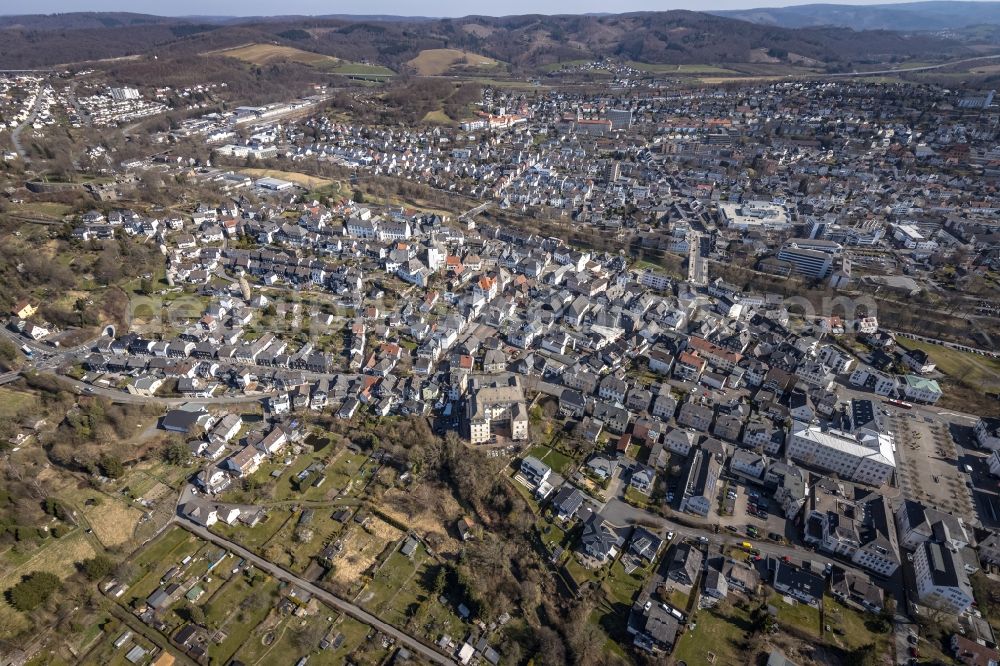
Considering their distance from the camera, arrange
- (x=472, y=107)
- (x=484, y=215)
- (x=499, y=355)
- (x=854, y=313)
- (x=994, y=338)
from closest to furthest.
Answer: (x=499, y=355) < (x=994, y=338) < (x=854, y=313) < (x=484, y=215) < (x=472, y=107)

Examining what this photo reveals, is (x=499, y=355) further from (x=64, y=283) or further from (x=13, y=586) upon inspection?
(x=64, y=283)

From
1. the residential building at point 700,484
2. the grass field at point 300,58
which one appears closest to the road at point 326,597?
the residential building at point 700,484

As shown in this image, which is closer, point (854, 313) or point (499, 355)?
point (499, 355)

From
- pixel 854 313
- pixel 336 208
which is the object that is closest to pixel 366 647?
pixel 854 313

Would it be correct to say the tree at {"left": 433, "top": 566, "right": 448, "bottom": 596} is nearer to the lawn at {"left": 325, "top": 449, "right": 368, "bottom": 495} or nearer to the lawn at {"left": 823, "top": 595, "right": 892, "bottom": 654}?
the lawn at {"left": 325, "top": 449, "right": 368, "bottom": 495}

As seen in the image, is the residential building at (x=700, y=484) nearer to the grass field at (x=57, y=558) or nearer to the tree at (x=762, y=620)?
the tree at (x=762, y=620)

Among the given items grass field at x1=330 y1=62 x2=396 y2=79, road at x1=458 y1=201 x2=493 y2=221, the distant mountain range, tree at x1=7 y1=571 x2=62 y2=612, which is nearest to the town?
tree at x1=7 y1=571 x2=62 y2=612
